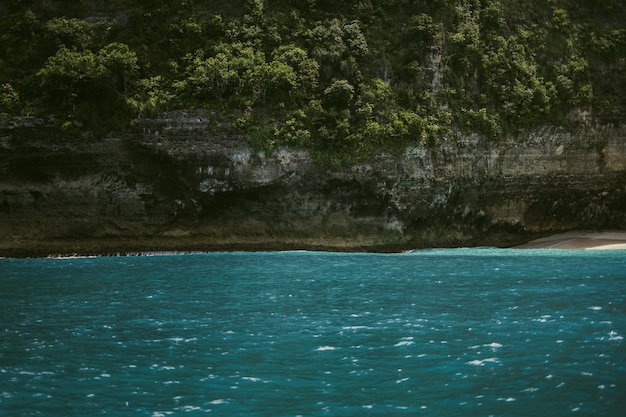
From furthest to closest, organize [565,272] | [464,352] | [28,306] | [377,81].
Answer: [377,81], [565,272], [28,306], [464,352]

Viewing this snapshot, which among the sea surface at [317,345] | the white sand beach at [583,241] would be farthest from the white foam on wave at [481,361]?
the white sand beach at [583,241]

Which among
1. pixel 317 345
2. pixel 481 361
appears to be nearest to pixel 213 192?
pixel 317 345

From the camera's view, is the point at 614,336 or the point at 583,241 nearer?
the point at 614,336

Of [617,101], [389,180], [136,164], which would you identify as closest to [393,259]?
[389,180]

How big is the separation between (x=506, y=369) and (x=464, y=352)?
114 centimetres

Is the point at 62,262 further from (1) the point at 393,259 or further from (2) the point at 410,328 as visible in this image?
(2) the point at 410,328

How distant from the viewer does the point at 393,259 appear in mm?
27828

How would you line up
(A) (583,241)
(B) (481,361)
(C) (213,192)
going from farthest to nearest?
(A) (583,241)
(C) (213,192)
(B) (481,361)

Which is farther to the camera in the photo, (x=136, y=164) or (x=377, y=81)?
(x=377, y=81)

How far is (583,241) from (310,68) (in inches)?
725

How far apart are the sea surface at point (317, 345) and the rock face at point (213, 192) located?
39.2ft

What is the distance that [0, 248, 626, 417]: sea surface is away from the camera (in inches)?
339

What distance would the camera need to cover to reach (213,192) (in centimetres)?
3297

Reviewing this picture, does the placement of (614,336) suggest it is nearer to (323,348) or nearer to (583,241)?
(323,348)
